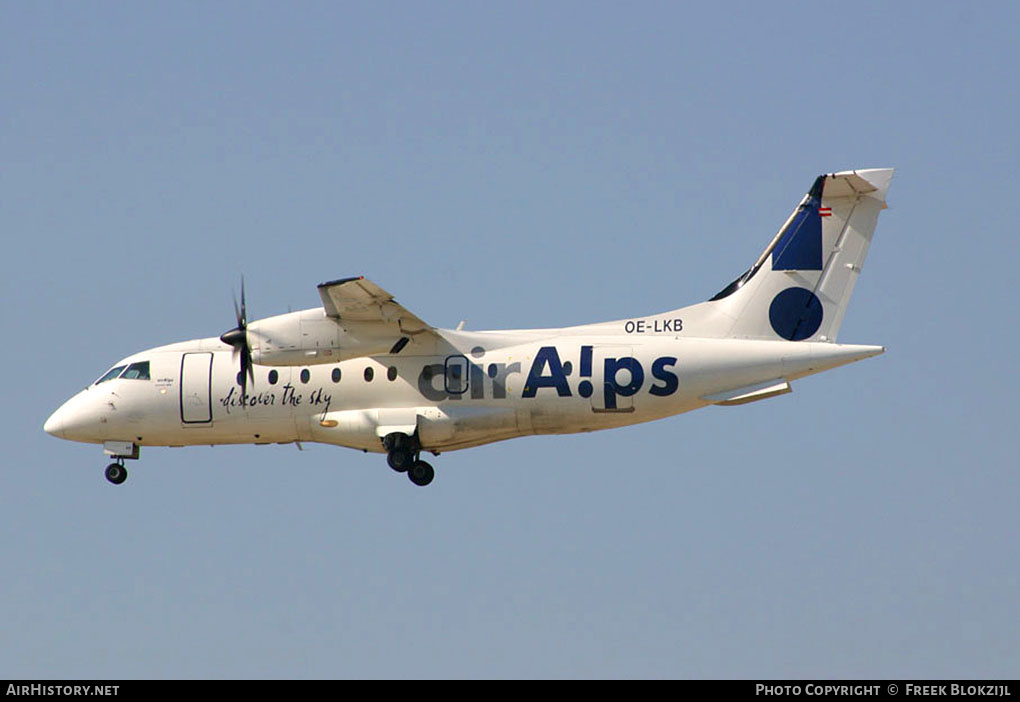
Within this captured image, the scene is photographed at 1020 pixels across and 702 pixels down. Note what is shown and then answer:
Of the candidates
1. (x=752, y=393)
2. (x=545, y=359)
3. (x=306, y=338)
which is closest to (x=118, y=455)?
(x=306, y=338)

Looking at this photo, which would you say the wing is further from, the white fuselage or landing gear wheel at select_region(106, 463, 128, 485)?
landing gear wheel at select_region(106, 463, 128, 485)

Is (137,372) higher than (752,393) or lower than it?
higher

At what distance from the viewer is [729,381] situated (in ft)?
92.2

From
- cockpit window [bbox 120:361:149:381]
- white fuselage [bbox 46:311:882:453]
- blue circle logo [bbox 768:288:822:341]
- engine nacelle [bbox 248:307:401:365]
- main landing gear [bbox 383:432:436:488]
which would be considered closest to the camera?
white fuselage [bbox 46:311:882:453]

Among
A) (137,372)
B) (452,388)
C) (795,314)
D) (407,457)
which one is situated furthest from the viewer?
(137,372)

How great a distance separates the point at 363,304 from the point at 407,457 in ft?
11.0

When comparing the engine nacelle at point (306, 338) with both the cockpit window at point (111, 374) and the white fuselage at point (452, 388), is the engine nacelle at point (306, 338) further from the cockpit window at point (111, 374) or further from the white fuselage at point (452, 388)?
the cockpit window at point (111, 374)

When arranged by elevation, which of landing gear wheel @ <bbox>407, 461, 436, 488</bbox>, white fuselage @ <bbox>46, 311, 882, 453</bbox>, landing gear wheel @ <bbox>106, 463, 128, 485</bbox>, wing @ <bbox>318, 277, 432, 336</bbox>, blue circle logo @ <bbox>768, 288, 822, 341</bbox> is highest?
wing @ <bbox>318, 277, 432, 336</bbox>

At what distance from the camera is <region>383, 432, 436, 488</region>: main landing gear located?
29.5 metres

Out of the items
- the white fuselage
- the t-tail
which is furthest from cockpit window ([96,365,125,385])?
the t-tail

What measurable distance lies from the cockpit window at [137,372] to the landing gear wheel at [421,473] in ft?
20.5

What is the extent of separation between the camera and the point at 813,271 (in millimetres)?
29016

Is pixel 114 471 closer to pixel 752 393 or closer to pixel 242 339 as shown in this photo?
pixel 242 339

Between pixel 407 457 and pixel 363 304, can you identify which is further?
pixel 407 457
